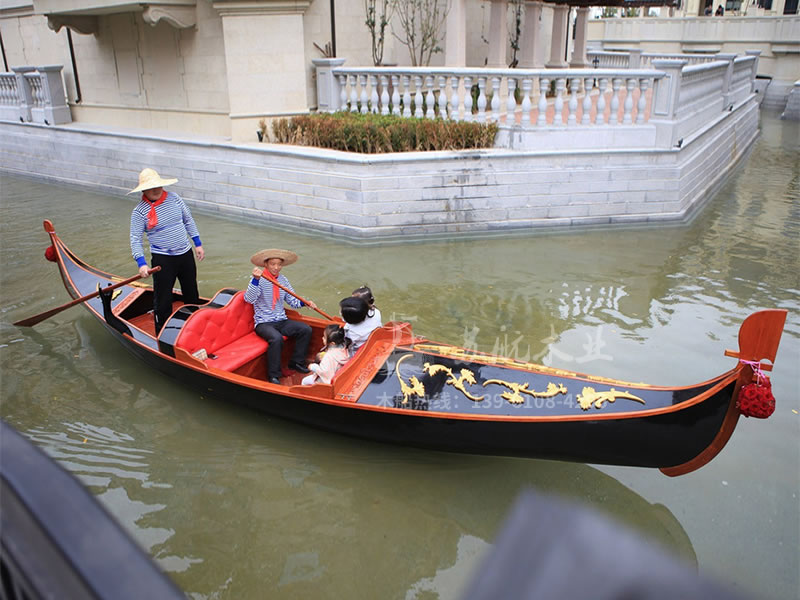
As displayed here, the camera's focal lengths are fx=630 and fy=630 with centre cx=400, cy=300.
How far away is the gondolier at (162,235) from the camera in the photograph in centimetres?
495

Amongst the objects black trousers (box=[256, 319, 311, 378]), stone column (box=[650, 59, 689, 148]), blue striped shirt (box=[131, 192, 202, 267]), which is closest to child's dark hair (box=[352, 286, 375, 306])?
black trousers (box=[256, 319, 311, 378])

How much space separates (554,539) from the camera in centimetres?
58

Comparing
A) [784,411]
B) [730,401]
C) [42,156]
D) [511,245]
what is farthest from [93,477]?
[42,156]

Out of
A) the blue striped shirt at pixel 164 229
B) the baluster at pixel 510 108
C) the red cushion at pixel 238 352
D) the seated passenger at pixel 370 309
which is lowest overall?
the red cushion at pixel 238 352

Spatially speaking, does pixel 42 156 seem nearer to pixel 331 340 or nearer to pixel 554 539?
pixel 331 340

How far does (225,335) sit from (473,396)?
7.07 feet

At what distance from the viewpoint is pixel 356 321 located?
4.27 meters

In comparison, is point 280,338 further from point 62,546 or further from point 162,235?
point 62,546

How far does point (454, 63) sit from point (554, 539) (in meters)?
11.3

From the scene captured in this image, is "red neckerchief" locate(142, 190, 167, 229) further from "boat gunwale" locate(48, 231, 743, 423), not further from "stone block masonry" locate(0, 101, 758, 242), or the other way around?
"stone block masonry" locate(0, 101, 758, 242)

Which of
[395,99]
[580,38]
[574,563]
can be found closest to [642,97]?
[395,99]

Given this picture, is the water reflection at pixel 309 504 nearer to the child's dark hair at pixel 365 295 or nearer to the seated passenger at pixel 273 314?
the seated passenger at pixel 273 314

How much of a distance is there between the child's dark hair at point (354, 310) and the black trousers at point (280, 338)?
2.08ft

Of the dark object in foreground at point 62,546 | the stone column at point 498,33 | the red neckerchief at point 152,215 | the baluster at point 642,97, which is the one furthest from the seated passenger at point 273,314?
the stone column at point 498,33
